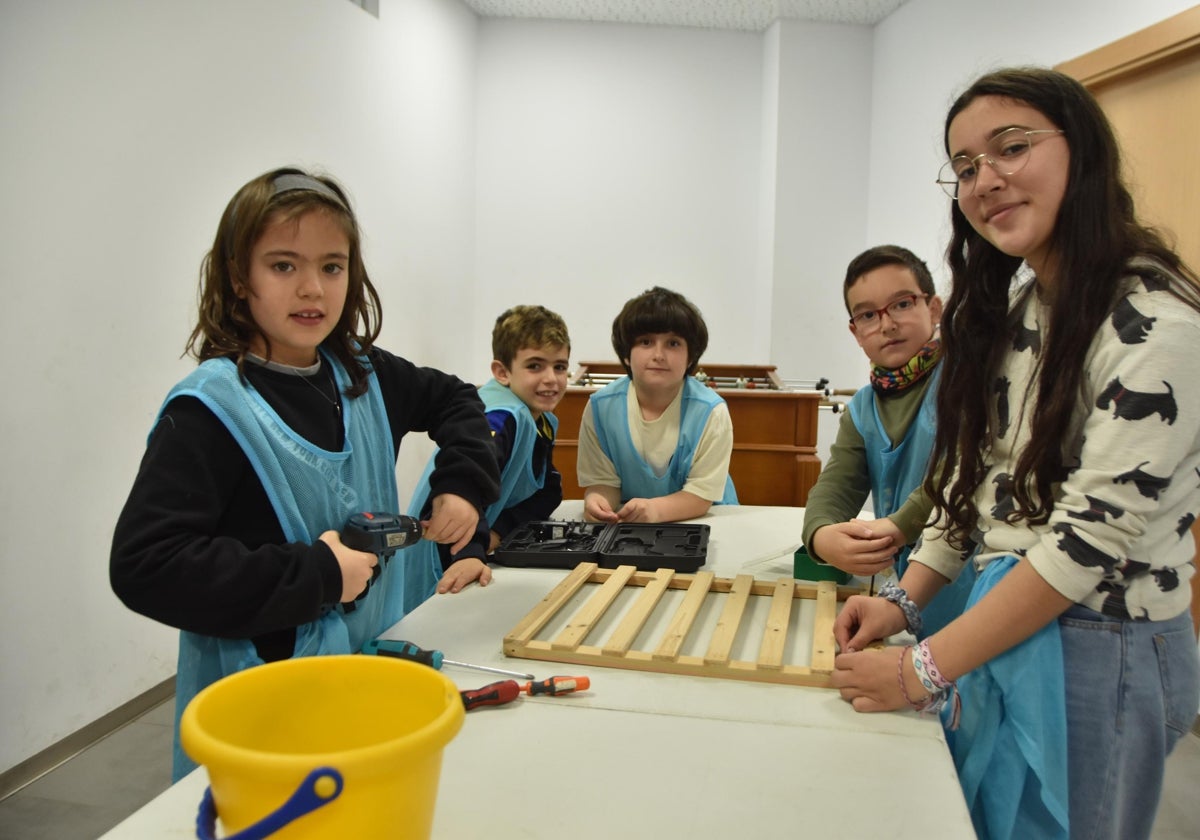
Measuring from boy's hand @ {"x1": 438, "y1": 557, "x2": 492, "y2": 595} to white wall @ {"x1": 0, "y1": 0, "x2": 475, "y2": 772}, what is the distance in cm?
118

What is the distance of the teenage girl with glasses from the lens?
83 centimetres

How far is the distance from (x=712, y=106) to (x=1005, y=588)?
4.64m

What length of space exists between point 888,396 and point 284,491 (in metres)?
1.18

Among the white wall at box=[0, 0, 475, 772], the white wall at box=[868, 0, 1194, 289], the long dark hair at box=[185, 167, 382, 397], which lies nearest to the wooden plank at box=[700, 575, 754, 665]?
the long dark hair at box=[185, 167, 382, 397]

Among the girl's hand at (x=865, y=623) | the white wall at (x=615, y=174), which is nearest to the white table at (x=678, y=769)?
the girl's hand at (x=865, y=623)

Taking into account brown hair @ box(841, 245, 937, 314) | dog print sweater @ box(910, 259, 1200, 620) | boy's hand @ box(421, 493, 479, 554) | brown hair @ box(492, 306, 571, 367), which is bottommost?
boy's hand @ box(421, 493, 479, 554)

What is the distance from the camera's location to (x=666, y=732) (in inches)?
33.7

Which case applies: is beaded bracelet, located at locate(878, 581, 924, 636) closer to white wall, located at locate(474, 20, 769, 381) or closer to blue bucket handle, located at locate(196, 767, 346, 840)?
blue bucket handle, located at locate(196, 767, 346, 840)

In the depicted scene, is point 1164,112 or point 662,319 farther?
point 1164,112

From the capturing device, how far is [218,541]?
92 centimetres

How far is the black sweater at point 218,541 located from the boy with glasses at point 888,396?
919 millimetres

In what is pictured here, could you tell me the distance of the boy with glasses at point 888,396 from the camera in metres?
1.57

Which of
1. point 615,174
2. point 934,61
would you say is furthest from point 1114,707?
point 615,174

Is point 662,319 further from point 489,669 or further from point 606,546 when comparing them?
point 489,669
